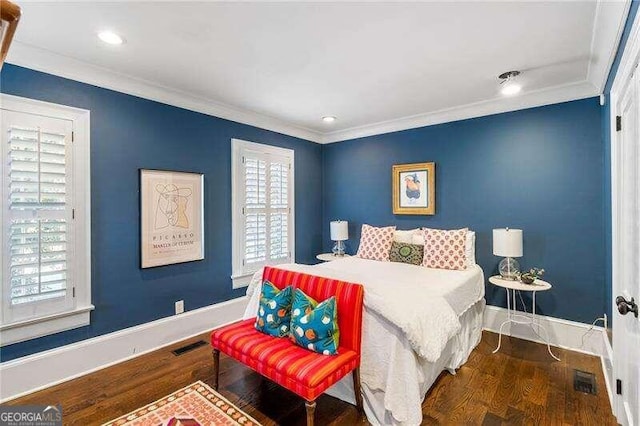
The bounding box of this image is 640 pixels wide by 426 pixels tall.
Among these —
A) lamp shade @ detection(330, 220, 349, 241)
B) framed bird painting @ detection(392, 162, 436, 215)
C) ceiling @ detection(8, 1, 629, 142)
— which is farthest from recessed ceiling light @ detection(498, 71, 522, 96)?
lamp shade @ detection(330, 220, 349, 241)

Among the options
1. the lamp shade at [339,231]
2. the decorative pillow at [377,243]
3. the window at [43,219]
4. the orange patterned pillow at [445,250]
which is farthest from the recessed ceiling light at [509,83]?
the window at [43,219]

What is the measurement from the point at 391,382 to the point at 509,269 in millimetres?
1962

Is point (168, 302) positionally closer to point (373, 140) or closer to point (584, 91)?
point (373, 140)

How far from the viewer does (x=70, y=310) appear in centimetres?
255

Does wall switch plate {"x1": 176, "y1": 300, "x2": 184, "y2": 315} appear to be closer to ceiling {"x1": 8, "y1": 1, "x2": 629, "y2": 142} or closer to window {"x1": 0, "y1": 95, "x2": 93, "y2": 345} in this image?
window {"x1": 0, "y1": 95, "x2": 93, "y2": 345}

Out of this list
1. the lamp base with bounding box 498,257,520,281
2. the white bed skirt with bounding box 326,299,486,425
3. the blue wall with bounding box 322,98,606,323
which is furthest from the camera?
the lamp base with bounding box 498,257,520,281

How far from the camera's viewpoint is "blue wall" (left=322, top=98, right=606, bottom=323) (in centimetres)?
299

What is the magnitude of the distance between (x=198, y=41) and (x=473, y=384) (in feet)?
11.0

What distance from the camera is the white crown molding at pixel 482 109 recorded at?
3025 millimetres

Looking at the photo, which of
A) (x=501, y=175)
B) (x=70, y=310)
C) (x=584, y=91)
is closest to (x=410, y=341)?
(x=501, y=175)

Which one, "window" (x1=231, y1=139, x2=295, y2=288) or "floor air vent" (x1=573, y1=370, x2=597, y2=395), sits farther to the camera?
"window" (x1=231, y1=139, x2=295, y2=288)

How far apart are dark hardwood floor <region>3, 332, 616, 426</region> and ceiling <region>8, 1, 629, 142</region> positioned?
2499 millimetres

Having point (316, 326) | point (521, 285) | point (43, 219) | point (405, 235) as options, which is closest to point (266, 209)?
point (405, 235)

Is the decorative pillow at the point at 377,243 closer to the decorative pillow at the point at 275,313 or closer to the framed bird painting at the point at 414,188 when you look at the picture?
the framed bird painting at the point at 414,188
